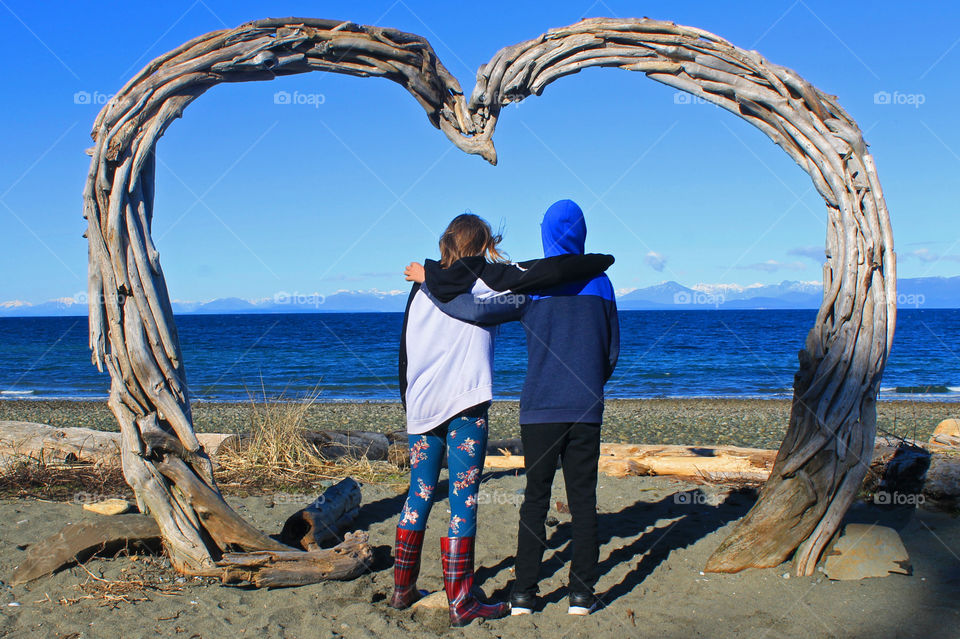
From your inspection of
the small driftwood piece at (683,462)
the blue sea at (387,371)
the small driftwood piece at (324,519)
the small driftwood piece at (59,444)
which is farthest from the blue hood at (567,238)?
the blue sea at (387,371)

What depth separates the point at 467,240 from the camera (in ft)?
10.7

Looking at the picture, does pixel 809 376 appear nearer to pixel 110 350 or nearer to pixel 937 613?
pixel 937 613

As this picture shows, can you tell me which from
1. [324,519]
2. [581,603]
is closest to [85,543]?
[324,519]

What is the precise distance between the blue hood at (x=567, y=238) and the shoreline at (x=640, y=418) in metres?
7.35

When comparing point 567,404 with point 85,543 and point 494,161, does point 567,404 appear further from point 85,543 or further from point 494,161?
point 85,543

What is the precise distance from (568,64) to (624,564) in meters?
3.00

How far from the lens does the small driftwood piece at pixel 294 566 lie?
3.57 m

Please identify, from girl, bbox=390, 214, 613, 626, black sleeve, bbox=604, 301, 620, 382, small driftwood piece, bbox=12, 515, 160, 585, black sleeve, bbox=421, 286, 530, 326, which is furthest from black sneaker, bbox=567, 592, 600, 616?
small driftwood piece, bbox=12, 515, 160, 585

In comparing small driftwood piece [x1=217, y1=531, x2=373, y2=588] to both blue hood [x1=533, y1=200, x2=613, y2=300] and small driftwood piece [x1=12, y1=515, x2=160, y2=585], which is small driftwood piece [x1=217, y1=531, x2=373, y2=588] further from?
blue hood [x1=533, y1=200, x2=613, y2=300]

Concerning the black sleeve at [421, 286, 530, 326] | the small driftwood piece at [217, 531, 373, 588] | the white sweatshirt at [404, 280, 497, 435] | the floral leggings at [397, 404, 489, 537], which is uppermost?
the black sleeve at [421, 286, 530, 326]

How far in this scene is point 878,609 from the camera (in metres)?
3.32

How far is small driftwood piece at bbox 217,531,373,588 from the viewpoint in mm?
3568

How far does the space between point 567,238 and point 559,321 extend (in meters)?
0.43

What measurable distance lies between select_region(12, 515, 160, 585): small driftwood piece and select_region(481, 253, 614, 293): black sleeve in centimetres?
255
